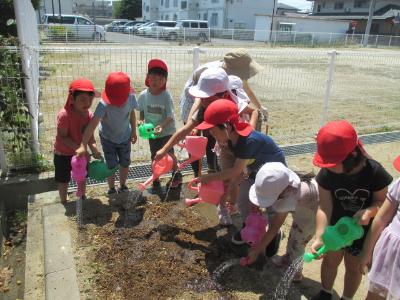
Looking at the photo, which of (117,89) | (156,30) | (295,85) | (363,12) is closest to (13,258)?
(117,89)

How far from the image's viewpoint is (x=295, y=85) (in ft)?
25.2

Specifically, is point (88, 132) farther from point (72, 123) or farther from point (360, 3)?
point (360, 3)

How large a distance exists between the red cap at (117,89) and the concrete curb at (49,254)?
43.4 inches

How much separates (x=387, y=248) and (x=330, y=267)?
1.81ft

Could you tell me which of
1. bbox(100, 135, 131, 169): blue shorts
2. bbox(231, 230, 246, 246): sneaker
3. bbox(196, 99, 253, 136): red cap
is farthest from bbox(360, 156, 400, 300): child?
bbox(100, 135, 131, 169): blue shorts

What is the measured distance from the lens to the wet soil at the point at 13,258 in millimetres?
3079

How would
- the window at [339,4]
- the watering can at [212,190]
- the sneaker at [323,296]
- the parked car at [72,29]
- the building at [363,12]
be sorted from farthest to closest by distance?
1. the window at [339,4]
2. the building at [363,12]
3. the parked car at [72,29]
4. the watering can at [212,190]
5. the sneaker at [323,296]

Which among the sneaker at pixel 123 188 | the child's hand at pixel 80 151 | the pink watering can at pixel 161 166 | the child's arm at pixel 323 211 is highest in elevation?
the child's arm at pixel 323 211

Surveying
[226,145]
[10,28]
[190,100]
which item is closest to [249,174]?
[226,145]

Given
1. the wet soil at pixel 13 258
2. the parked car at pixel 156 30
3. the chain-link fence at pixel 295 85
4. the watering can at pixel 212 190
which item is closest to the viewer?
the watering can at pixel 212 190

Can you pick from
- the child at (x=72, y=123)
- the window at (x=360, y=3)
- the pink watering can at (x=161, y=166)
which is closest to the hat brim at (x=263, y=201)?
the pink watering can at (x=161, y=166)

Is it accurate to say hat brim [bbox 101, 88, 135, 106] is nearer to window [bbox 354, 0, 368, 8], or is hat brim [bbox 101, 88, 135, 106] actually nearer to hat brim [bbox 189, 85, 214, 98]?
hat brim [bbox 189, 85, 214, 98]

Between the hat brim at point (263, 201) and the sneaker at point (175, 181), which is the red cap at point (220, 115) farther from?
the sneaker at point (175, 181)

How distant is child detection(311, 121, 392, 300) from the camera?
2.02 meters
